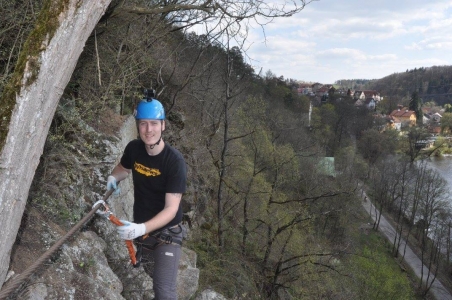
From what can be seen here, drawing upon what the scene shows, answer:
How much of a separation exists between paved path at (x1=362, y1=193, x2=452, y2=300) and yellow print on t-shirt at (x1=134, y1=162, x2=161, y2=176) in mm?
34743

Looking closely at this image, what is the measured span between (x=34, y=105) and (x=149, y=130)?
0.92 m

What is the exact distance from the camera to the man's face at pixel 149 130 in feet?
10.9

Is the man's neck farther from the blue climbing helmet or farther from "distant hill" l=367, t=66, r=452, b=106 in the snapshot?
"distant hill" l=367, t=66, r=452, b=106

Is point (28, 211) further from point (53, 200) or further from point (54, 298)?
point (54, 298)

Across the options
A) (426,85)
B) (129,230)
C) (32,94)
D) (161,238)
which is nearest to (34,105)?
(32,94)

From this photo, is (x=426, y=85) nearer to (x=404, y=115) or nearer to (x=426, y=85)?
(x=426, y=85)

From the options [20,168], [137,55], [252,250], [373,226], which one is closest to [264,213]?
[252,250]

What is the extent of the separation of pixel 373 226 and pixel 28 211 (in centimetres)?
4124

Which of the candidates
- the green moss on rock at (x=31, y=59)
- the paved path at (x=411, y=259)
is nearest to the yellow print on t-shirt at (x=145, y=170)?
the green moss on rock at (x=31, y=59)

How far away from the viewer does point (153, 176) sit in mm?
3441

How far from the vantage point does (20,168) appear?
117 inches

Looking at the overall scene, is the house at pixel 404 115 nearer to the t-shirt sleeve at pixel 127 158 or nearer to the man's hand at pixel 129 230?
the t-shirt sleeve at pixel 127 158

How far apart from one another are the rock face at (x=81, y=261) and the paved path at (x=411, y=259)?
3307 cm

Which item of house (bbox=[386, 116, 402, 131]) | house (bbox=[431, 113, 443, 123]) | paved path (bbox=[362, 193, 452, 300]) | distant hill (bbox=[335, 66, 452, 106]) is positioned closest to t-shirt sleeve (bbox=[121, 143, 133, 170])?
paved path (bbox=[362, 193, 452, 300])
